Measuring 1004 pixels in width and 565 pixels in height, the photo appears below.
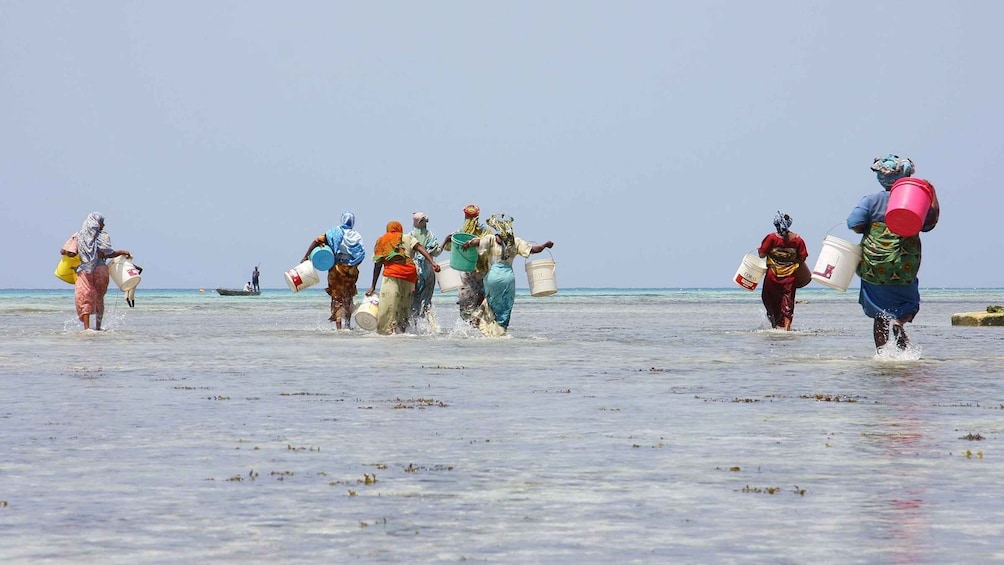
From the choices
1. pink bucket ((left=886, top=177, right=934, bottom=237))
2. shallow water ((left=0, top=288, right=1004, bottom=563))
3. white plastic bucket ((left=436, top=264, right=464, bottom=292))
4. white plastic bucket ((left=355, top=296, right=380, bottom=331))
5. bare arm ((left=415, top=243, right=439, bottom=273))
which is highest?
pink bucket ((left=886, top=177, right=934, bottom=237))

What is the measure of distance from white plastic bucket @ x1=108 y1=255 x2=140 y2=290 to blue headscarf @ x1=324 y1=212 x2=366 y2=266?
10.8 feet

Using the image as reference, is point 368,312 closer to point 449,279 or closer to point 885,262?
point 449,279

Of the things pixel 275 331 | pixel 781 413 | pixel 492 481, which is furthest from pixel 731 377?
pixel 275 331

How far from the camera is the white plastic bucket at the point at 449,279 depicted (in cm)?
2331

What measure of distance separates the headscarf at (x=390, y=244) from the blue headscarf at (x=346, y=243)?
2.83 m

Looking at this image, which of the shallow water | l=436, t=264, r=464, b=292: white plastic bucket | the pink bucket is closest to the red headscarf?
l=436, t=264, r=464, b=292: white plastic bucket

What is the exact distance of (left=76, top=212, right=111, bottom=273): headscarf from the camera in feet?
76.7

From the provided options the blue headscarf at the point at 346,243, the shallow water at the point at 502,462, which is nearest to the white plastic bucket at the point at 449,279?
the blue headscarf at the point at 346,243

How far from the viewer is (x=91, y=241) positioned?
23391 millimetres

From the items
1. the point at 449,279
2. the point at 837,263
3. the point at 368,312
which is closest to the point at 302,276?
the point at 368,312

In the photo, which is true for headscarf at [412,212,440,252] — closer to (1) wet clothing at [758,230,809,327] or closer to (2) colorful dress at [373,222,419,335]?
(2) colorful dress at [373,222,419,335]

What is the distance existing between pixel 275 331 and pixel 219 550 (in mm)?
23405

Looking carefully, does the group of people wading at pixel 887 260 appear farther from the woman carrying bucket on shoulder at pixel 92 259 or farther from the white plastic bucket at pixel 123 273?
the white plastic bucket at pixel 123 273

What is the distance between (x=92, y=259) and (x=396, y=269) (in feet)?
16.3
